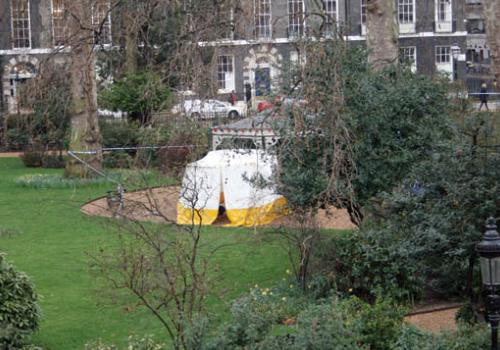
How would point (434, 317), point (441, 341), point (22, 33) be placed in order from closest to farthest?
point (441, 341) < point (434, 317) < point (22, 33)

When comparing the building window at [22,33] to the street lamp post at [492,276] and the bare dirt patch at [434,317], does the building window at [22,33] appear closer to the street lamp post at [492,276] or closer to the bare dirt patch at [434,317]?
the bare dirt patch at [434,317]

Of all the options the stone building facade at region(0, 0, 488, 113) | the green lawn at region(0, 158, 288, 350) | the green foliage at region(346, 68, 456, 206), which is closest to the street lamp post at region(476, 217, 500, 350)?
the green lawn at region(0, 158, 288, 350)

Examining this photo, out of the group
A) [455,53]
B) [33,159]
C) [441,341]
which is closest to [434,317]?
[441,341]

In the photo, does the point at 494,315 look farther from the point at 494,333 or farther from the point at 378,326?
the point at 378,326

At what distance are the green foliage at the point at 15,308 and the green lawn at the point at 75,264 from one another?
0.77m

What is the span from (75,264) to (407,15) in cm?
4153

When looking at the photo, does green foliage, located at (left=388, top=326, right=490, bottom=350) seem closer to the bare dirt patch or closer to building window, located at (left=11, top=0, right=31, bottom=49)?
the bare dirt patch

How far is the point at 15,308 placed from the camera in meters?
10.7

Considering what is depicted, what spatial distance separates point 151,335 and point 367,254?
10.1ft

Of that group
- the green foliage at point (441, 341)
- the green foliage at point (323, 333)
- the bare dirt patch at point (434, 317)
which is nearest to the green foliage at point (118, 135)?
the bare dirt patch at point (434, 317)

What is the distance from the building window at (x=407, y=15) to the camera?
179ft

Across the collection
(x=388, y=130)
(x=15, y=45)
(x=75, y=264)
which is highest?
(x=15, y=45)

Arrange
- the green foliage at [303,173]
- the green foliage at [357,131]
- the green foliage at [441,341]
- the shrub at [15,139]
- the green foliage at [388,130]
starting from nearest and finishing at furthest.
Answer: the green foliage at [441,341] < the green foliage at [357,131] < the green foliage at [303,173] < the green foliage at [388,130] < the shrub at [15,139]

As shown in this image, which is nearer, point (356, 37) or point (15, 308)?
point (15, 308)
